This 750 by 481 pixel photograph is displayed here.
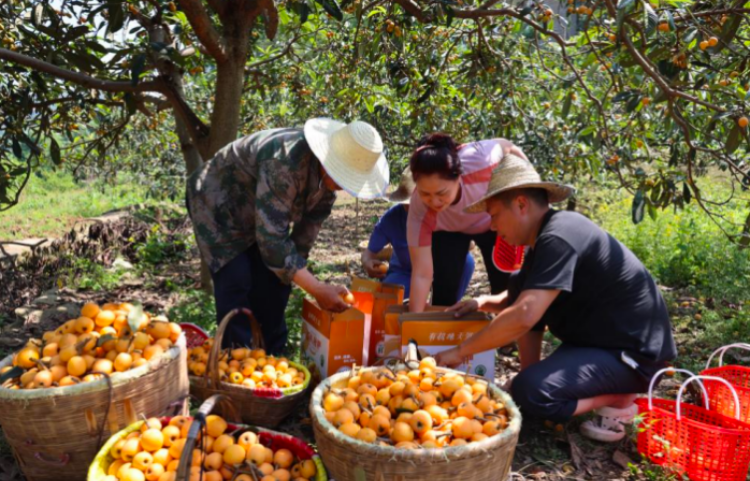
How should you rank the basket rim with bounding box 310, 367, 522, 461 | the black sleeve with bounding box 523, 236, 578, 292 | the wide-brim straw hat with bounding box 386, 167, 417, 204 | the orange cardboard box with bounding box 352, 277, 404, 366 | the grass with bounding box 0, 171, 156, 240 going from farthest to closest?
the grass with bounding box 0, 171, 156, 240 < the wide-brim straw hat with bounding box 386, 167, 417, 204 < the orange cardboard box with bounding box 352, 277, 404, 366 < the black sleeve with bounding box 523, 236, 578, 292 < the basket rim with bounding box 310, 367, 522, 461

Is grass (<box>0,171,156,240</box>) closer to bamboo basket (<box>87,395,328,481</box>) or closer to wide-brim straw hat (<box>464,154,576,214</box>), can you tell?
bamboo basket (<box>87,395,328,481</box>)

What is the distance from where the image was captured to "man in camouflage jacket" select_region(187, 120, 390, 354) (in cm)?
260

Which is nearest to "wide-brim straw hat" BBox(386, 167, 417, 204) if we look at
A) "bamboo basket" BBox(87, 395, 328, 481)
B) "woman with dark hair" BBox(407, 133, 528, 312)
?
"woman with dark hair" BBox(407, 133, 528, 312)

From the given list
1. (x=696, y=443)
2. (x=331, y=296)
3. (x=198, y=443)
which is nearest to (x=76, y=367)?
(x=198, y=443)

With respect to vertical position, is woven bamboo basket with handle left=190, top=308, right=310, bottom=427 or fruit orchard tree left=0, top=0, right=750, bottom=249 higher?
fruit orchard tree left=0, top=0, right=750, bottom=249

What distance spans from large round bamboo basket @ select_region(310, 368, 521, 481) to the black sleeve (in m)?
0.67

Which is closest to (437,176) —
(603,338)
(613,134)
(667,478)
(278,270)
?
(278,270)

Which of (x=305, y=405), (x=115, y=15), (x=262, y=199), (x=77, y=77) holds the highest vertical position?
(x=115, y=15)

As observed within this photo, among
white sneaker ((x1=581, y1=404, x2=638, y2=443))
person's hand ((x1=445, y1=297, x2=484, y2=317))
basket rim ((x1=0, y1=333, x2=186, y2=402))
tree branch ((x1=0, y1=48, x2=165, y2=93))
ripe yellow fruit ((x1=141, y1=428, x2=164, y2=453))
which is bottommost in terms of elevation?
white sneaker ((x1=581, y1=404, x2=638, y2=443))

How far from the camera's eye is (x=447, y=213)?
3350 millimetres

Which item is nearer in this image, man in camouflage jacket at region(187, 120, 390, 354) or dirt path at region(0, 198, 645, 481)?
dirt path at region(0, 198, 645, 481)

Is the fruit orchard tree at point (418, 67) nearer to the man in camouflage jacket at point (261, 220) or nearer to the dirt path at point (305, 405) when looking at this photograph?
the man in camouflage jacket at point (261, 220)

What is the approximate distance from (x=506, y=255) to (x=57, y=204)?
1101cm

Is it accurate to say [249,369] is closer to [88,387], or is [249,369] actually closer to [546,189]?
[88,387]
